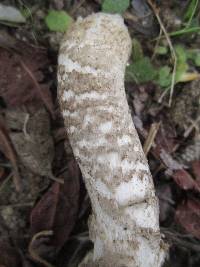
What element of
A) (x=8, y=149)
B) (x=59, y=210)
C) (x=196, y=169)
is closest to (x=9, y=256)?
(x=59, y=210)

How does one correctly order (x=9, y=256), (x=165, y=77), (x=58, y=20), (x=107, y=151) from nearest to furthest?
(x=107, y=151), (x=9, y=256), (x=58, y=20), (x=165, y=77)

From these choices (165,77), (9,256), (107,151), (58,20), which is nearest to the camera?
(107,151)

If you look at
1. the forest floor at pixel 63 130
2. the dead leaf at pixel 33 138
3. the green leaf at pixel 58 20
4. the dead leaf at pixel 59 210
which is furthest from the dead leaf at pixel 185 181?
the green leaf at pixel 58 20

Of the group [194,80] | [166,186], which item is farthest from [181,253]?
[194,80]

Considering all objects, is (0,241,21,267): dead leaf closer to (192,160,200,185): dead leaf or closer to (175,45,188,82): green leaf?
(192,160,200,185): dead leaf

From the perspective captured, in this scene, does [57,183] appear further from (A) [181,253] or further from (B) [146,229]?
(A) [181,253]

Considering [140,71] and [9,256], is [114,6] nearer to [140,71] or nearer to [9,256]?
[140,71]

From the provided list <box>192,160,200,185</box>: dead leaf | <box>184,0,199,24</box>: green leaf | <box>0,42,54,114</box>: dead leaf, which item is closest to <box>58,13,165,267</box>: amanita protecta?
<box>0,42,54,114</box>: dead leaf
